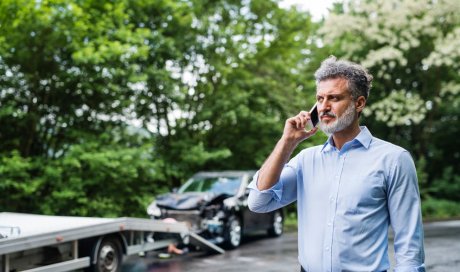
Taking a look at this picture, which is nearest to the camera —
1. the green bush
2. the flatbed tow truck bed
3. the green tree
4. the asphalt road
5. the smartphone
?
the smartphone

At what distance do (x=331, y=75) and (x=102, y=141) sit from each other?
11.9 m

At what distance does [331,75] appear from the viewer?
9.26 ft

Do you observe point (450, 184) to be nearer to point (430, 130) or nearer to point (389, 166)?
point (430, 130)

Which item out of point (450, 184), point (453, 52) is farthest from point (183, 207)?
point (450, 184)

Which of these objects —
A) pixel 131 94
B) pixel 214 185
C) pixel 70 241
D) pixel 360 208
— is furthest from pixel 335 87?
pixel 131 94

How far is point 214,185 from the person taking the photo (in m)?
13.2

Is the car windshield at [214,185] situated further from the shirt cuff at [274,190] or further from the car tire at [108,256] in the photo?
the shirt cuff at [274,190]

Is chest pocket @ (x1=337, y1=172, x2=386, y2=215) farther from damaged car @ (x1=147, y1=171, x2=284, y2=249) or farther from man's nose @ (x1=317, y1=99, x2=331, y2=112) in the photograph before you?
damaged car @ (x1=147, y1=171, x2=284, y2=249)

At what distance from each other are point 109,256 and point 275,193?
20.8 ft

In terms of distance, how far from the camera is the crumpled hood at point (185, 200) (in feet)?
37.6

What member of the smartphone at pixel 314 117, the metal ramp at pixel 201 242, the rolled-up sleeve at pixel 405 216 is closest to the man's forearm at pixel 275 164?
the smartphone at pixel 314 117

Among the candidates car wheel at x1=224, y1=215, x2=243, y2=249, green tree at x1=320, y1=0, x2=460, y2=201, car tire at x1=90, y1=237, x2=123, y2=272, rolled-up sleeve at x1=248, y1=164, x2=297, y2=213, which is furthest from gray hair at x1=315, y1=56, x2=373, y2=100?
green tree at x1=320, y1=0, x2=460, y2=201

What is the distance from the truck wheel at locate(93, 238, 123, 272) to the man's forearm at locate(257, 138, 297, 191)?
6.07 meters

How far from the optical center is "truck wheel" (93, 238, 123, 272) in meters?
8.32
